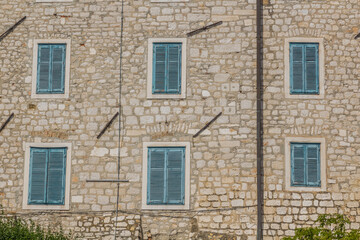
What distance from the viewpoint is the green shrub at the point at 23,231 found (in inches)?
613

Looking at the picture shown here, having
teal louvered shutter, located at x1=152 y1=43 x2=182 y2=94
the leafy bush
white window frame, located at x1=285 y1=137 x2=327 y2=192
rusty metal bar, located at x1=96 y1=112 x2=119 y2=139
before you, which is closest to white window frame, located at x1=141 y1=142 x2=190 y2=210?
rusty metal bar, located at x1=96 y1=112 x2=119 y2=139

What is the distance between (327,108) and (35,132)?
25.7 ft

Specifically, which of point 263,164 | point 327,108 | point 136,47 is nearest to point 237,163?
point 263,164

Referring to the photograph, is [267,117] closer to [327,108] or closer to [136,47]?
[327,108]

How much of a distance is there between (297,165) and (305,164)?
0.21 m

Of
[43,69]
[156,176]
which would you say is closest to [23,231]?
[156,176]

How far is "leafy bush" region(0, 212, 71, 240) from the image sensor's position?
15.6 m

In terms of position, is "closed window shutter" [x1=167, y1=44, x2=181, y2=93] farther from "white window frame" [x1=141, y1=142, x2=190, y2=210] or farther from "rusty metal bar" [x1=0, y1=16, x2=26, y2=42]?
"rusty metal bar" [x1=0, y1=16, x2=26, y2=42]

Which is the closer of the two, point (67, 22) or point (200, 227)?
point (200, 227)

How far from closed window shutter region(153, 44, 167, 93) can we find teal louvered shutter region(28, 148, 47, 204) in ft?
11.5

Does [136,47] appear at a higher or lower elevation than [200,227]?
higher

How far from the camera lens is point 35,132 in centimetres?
1672

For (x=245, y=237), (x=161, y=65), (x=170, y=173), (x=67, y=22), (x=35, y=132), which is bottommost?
(x=245, y=237)

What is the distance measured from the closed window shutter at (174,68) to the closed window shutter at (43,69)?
10.9 ft
